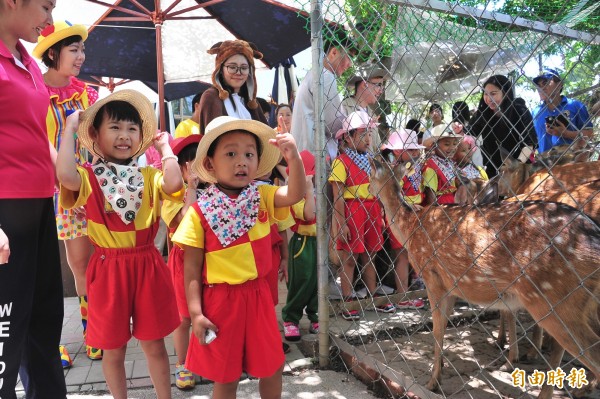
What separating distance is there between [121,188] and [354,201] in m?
2.13

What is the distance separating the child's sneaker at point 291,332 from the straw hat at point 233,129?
5.44 feet

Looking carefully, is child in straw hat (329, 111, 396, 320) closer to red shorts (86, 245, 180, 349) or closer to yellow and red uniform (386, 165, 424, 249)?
yellow and red uniform (386, 165, 424, 249)

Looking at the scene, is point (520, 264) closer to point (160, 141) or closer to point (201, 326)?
point (201, 326)

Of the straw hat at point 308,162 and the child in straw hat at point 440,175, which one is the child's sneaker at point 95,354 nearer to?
Result: the straw hat at point 308,162

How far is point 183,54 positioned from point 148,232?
5601 mm

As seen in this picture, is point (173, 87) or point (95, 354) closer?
point (95, 354)

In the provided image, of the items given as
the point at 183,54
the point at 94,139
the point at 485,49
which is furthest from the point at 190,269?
the point at 183,54

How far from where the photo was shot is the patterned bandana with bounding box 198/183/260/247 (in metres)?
2.13

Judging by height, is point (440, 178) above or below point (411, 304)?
above

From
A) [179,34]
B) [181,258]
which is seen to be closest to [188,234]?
[181,258]

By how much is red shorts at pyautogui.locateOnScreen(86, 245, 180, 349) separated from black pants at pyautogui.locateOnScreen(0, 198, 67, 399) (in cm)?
24

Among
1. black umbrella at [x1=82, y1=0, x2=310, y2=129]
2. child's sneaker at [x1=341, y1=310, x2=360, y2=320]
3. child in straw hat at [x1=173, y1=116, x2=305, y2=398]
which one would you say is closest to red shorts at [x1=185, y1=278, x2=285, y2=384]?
child in straw hat at [x1=173, y1=116, x2=305, y2=398]

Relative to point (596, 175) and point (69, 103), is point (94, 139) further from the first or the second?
point (596, 175)

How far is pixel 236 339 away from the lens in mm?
2094
